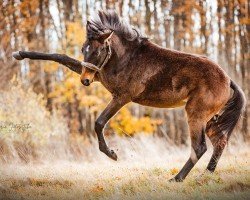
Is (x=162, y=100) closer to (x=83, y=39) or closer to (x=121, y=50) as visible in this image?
(x=121, y=50)

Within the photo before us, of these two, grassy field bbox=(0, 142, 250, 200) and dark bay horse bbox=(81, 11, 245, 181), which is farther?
dark bay horse bbox=(81, 11, 245, 181)

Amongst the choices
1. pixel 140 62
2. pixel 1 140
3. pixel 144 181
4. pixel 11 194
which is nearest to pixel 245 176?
pixel 144 181

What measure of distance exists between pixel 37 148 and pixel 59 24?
7.45m

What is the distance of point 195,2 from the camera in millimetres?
16344

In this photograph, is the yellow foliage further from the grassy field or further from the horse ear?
the horse ear

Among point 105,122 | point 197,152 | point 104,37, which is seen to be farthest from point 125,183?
point 104,37

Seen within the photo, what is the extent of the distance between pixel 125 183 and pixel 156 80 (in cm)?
149

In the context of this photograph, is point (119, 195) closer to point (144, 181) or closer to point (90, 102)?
point (144, 181)

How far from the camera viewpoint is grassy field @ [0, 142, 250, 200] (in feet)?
19.9

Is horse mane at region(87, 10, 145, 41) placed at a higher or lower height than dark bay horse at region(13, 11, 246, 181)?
higher

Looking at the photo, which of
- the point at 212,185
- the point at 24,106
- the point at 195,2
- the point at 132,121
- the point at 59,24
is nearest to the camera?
the point at 212,185

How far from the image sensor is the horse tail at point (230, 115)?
723 centimetres

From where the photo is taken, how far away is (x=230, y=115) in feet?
23.7

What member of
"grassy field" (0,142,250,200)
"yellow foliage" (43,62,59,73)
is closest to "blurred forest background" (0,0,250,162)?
"yellow foliage" (43,62,59,73)
